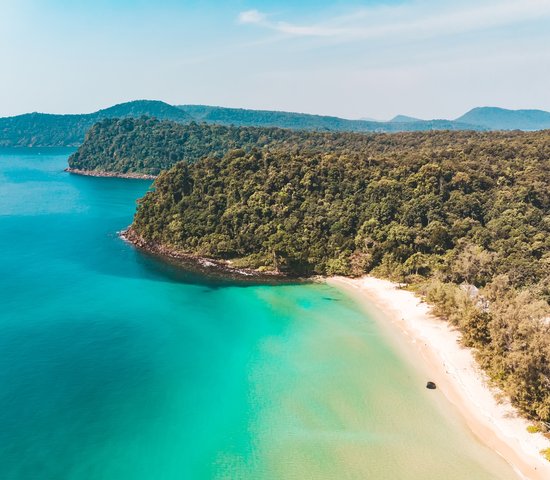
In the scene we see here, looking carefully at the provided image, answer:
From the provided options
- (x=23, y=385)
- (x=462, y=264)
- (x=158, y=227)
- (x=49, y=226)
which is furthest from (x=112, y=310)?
(x=49, y=226)

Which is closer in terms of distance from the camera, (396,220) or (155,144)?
(396,220)

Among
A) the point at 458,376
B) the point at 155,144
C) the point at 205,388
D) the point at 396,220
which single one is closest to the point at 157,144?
the point at 155,144

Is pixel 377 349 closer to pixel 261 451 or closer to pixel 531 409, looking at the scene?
pixel 531 409

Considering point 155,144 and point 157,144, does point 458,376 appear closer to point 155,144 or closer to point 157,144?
point 157,144

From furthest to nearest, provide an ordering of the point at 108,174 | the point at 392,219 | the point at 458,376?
the point at 108,174
the point at 392,219
the point at 458,376

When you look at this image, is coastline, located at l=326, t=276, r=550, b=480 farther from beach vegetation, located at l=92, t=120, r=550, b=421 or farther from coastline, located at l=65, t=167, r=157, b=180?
coastline, located at l=65, t=167, r=157, b=180

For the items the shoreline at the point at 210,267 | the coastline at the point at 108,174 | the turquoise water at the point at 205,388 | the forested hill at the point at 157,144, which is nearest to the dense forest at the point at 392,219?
the shoreline at the point at 210,267
